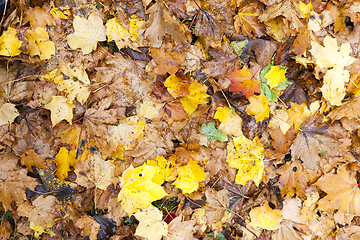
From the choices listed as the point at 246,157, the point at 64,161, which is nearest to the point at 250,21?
the point at 246,157

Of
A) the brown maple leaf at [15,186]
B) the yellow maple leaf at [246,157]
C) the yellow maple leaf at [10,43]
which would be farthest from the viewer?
the yellow maple leaf at [246,157]

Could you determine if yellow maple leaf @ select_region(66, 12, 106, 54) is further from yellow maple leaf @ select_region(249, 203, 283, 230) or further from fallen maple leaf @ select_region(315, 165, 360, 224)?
fallen maple leaf @ select_region(315, 165, 360, 224)

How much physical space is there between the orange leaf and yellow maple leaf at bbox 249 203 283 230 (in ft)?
2.88

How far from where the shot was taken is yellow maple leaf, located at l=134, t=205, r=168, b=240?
4.40 ft

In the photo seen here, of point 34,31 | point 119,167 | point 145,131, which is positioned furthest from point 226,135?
point 34,31

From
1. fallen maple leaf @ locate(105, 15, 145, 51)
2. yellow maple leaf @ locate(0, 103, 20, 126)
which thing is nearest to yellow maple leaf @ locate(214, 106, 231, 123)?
fallen maple leaf @ locate(105, 15, 145, 51)

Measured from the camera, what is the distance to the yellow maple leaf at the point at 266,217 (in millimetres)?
1477

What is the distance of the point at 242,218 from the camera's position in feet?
4.98

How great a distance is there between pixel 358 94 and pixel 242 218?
1.27 meters

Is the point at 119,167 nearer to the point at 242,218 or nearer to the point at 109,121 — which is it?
the point at 109,121

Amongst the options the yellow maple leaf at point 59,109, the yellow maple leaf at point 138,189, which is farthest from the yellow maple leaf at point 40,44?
the yellow maple leaf at point 138,189

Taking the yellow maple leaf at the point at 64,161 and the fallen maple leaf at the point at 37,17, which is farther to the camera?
the yellow maple leaf at the point at 64,161

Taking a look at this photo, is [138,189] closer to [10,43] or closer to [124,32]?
[124,32]

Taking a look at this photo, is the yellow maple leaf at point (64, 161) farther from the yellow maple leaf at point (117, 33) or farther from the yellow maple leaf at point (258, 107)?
the yellow maple leaf at point (258, 107)
